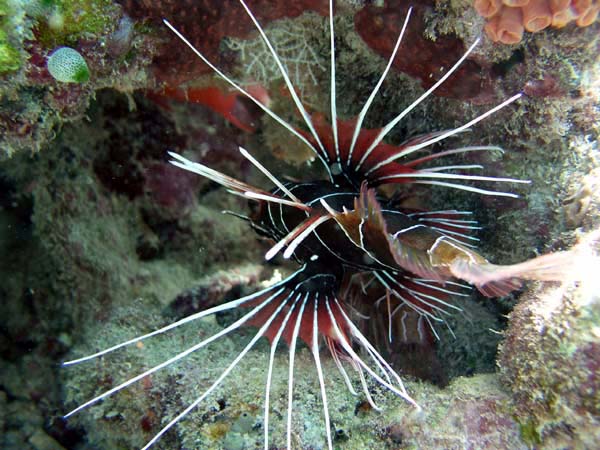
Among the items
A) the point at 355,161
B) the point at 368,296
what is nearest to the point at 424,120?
the point at 355,161

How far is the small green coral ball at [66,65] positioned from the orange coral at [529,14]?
86.3 inches

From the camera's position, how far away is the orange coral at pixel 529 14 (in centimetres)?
221

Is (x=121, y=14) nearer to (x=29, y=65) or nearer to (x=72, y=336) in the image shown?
(x=29, y=65)

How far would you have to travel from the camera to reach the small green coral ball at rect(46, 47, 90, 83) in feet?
7.91

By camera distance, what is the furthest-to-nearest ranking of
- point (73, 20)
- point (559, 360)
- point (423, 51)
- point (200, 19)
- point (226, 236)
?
point (226, 236) < point (200, 19) < point (423, 51) < point (73, 20) < point (559, 360)

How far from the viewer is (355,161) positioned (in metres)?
2.88

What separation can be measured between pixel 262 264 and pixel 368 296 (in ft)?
5.18

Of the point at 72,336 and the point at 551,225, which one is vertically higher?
the point at 551,225

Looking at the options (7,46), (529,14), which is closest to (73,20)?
(7,46)

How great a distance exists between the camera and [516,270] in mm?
1504

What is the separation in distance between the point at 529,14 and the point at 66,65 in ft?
8.15

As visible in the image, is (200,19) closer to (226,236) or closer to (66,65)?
(66,65)

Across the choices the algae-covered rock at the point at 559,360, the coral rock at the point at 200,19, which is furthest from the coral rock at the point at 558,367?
the coral rock at the point at 200,19

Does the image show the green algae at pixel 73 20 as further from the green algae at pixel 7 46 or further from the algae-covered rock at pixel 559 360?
the algae-covered rock at pixel 559 360
